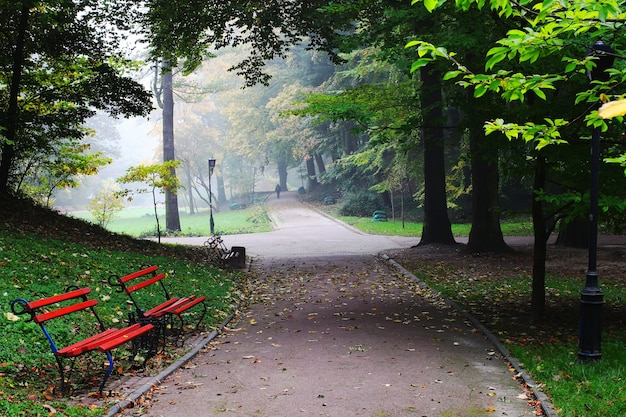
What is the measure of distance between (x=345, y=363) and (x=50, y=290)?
436cm

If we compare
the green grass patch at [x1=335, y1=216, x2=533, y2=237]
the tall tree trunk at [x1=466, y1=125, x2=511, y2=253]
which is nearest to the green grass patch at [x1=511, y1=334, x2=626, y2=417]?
the tall tree trunk at [x1=466, y1=125, x2=511, y2=253]

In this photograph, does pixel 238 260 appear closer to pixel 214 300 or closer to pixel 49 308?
pixel 214 300

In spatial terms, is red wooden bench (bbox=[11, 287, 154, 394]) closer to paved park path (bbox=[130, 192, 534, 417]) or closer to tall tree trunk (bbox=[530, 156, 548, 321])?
paved park path (bbox=[130, 192, 534, 417])

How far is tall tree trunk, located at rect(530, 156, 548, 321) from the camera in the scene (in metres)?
8.47

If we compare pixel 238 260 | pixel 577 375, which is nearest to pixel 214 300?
pixel 238 260

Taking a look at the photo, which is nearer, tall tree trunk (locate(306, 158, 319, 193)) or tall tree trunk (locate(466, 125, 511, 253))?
tall tree trunk (locate(466, 125, 511, 253))

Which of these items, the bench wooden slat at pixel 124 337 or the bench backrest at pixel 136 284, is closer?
the bench wooden slat at pixel 124 337

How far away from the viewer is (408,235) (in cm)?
2695

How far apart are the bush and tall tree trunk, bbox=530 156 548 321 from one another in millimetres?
30439

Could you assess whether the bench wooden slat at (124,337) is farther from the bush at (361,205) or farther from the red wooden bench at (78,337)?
the bush at (361,205)

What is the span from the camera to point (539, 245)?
8742mm

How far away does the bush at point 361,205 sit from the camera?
39875 millimetres

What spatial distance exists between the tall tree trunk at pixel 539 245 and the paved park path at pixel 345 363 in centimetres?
105

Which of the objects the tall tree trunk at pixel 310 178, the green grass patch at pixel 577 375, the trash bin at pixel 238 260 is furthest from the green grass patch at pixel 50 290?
the tall tree trunk at pixel 310 178
